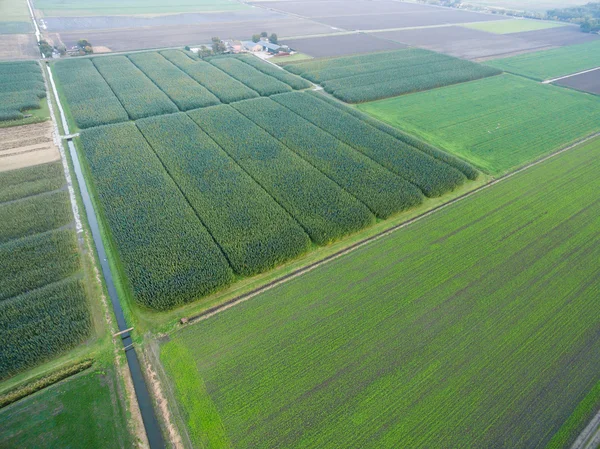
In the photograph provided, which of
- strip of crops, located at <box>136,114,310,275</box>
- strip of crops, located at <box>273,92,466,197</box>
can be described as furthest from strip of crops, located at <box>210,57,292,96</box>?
strip of crops, located at <box>136,114,310,275</box>

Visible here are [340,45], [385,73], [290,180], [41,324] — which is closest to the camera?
[41,324]

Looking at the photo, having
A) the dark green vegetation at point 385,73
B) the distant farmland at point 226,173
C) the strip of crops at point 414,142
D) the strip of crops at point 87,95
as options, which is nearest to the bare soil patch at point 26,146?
Answer: the distant farmland at point 226,173

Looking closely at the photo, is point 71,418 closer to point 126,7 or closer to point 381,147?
point 381,147

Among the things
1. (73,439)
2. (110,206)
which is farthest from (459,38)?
(73,439)

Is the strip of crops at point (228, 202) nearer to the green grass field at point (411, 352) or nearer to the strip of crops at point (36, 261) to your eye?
the green grass field at point (411, 352)

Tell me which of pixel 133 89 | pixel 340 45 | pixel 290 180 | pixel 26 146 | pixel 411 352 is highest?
pixel 340 45

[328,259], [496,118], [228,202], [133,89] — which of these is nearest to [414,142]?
[496,118]

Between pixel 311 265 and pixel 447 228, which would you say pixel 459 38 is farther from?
pixel 311 265

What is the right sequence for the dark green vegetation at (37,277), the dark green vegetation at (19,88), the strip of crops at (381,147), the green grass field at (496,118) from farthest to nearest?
the dark green vegetation at (19,88), the green grass field at (496,118), the strip of crops at (381,147), the dark green vegetation at (37,277)
